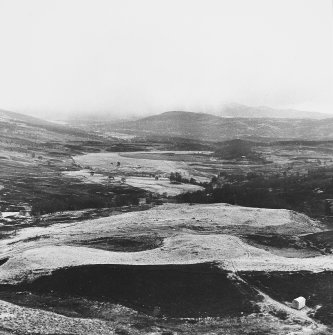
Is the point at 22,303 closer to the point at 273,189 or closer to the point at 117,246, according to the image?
the point at 117,246

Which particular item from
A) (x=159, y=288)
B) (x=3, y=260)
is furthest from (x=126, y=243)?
(x=159, y=288)

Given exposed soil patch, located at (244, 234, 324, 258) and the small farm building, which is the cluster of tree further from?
the small farm building

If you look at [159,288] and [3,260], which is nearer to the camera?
[159,288]

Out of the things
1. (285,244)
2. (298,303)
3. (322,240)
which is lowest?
(285,244)

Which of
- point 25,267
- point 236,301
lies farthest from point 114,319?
point 25,267

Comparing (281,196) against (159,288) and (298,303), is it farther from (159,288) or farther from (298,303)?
(298,303)

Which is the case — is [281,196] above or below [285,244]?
above
